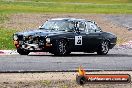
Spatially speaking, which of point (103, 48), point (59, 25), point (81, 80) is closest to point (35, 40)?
point (59, 25)

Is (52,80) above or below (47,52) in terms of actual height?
above

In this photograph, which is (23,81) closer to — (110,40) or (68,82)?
(68,82)

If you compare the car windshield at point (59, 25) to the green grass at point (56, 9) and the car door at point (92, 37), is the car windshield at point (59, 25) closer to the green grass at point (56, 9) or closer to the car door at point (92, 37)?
the car door at point (92, 37)

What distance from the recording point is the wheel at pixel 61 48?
2317cm

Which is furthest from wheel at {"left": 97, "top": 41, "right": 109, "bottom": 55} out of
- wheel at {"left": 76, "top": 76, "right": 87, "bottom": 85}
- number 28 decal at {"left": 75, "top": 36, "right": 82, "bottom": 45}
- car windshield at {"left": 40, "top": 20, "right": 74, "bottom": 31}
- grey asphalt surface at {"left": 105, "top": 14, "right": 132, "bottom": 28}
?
grey asphalt surface at {"left": 105, "top": 14, "right": 132, "bottom": 28}

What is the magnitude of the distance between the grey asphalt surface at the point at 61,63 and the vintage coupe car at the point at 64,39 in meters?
0.56

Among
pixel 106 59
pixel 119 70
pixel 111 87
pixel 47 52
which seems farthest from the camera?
pixel 47 52

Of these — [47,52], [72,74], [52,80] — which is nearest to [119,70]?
[72,74]

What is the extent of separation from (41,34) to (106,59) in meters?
2.42

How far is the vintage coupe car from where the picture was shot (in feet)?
75.6

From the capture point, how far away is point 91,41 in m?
24.8

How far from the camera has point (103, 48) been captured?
2503 cm

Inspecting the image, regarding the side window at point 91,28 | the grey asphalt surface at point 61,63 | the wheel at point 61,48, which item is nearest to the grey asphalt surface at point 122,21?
the side window at point 91,28

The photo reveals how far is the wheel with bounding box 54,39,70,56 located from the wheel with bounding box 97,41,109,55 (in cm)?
178
